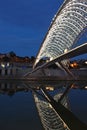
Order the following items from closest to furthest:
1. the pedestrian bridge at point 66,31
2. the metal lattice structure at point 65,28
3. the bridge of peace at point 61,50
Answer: the bridge of peace at point 61,50 < the pedestrian bridge at point 66,31 < the metal lattice structure at point 65,28

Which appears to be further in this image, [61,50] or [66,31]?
[61,50]

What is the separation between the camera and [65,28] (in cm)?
6322

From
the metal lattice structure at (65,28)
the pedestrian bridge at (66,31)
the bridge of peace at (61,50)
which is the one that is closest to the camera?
the bridge of peace at (61,50)

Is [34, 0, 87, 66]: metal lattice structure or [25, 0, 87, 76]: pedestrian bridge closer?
[25, 0, 87, 76]: pedestrian bridge

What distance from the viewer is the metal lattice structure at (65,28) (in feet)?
143

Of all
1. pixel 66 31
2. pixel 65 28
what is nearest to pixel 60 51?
pixel 66 31

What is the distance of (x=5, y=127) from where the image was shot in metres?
16.4

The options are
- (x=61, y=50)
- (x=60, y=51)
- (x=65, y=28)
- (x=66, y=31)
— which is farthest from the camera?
(x=60, y=51)

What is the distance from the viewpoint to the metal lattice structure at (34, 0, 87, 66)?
43500mm

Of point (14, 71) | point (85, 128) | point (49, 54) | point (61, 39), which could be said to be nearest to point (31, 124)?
point (85, 128)

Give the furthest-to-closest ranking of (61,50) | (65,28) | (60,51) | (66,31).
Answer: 1. (60,51)
2. (61,50)
3. (66,31)
4. (65,28)

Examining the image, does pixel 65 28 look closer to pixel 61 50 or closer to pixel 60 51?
pixel 61 50

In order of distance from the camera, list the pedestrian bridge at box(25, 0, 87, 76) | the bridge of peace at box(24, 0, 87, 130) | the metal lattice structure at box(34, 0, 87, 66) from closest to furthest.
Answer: the bridge of peace at box(24, 0, 87, 130) → the pedestrian bridge at box(25, 0, 87, 76) → the metal lattice structure at box(34, 0, 87, 66)

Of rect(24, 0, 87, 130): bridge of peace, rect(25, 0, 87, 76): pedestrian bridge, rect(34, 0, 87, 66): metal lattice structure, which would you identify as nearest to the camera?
rect(24, 0, 87, 130): bridge of peace
